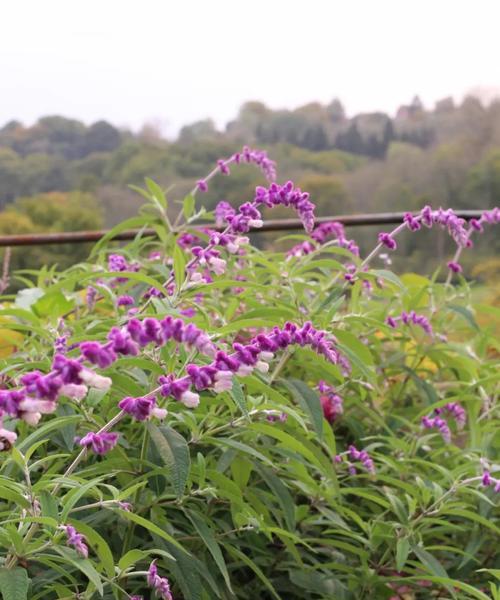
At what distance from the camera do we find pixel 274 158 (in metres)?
7.02

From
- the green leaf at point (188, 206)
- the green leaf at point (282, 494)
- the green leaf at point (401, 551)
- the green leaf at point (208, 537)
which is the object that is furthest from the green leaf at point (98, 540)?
the green leaf at point (188, 206)

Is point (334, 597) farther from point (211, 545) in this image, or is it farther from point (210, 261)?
point (210, 261)

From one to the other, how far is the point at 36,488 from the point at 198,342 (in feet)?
0.93

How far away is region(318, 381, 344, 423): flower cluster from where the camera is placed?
1246mm

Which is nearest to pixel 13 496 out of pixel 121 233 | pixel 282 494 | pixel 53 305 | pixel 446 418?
pixel 282 494

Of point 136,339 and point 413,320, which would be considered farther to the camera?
point 413,320

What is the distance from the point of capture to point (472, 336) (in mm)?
1844

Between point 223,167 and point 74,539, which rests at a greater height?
point 223,167

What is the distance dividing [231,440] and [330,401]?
0.42 metres

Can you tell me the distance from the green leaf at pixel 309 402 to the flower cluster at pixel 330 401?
0.18 m

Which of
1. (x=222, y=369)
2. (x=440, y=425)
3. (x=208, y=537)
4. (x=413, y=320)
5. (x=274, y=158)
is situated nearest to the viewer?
(x=222, y=369)

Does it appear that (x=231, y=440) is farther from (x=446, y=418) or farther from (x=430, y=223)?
(x=446, y=418)

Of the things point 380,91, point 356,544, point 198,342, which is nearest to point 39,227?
point 380,91

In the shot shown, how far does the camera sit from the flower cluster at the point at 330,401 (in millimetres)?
1246
